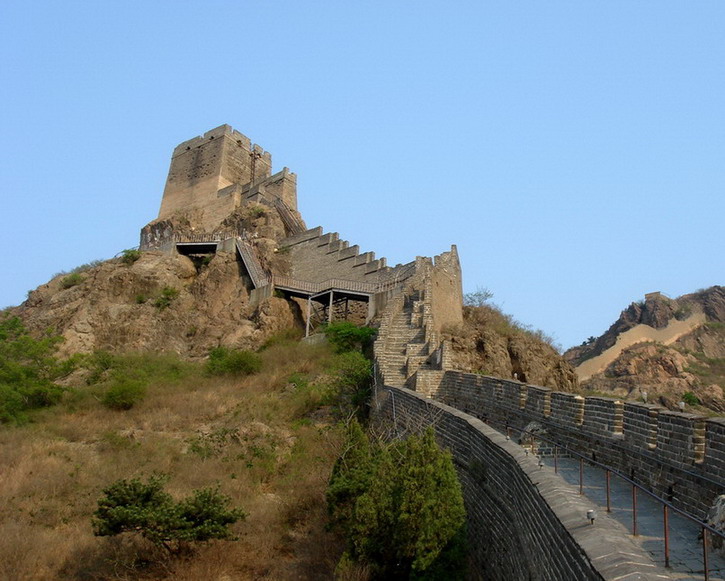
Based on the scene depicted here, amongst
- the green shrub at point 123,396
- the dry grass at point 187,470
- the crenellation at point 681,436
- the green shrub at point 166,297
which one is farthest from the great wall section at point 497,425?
the green shrub at point 123,396

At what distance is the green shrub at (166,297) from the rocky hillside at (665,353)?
23224 mm

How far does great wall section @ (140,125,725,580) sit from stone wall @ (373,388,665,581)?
2 cm

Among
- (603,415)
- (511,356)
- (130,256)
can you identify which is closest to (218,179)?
(130,256)

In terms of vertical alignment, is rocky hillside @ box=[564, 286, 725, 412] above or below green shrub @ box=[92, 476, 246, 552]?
above

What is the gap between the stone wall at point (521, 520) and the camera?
187 inches

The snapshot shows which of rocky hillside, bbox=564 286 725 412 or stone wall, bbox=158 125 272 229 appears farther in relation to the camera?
stone wall, bbox=158 125 272 229

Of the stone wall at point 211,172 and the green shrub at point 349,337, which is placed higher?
the stone wall at point 211,172

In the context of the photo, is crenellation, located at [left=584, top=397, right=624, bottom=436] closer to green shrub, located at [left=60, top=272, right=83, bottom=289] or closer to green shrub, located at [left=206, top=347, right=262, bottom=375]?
green shrub, located at [left=206, top=347, right=262, bottom=375]

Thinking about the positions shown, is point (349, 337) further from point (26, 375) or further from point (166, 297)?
point (26, 375)

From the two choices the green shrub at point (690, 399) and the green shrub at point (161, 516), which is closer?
the green shrub at point (161, 516)

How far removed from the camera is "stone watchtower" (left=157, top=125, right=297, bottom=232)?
141 feet

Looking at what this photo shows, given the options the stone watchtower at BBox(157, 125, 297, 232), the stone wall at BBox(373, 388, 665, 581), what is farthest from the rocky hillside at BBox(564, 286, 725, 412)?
the stone wall at BBox(373, 388, 665, 581)

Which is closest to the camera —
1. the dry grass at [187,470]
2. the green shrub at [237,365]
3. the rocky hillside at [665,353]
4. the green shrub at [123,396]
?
the dry grass at [187,470]

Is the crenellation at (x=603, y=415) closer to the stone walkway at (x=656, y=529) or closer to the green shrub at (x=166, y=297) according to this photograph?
the stone walkway at (x=656, y=529)
